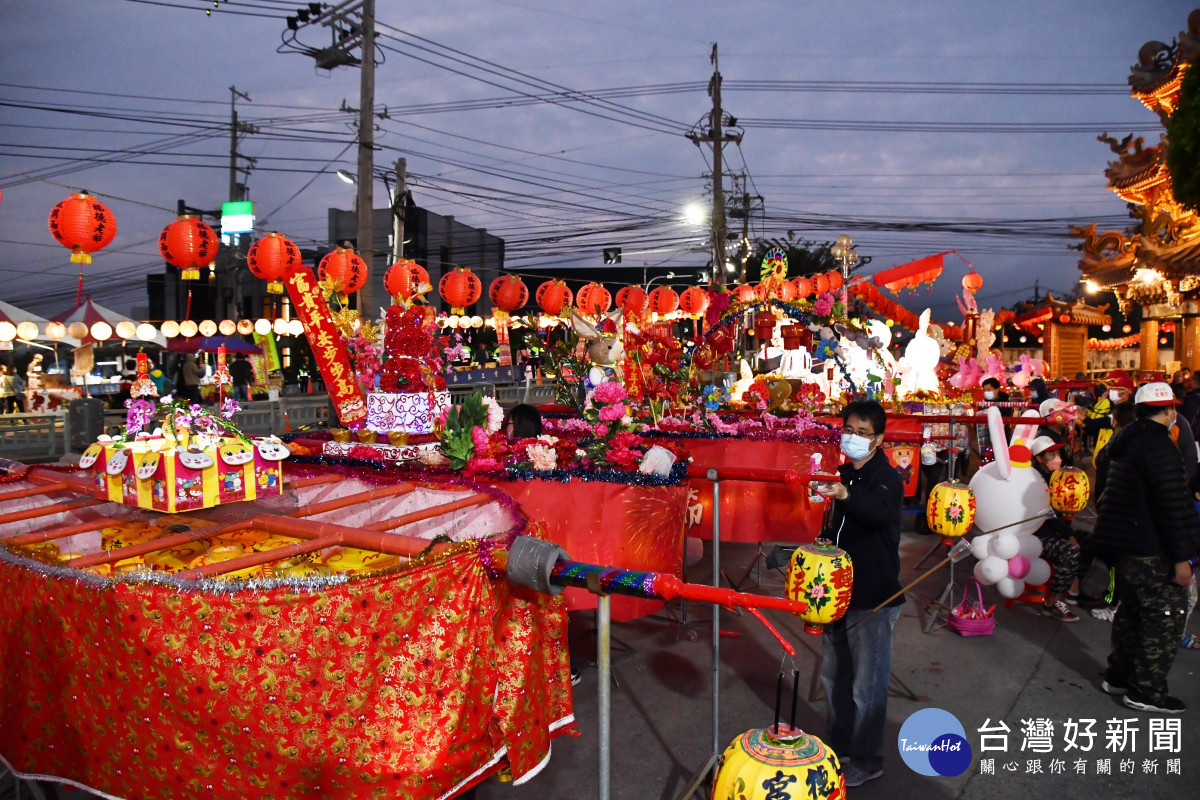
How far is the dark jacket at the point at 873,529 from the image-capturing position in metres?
2.97

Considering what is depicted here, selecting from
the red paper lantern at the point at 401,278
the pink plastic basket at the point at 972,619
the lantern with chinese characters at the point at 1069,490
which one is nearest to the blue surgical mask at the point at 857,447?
the pink plastic basket at the point at 972,619

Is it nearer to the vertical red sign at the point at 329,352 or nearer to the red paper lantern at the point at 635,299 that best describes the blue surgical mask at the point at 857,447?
the vertical red sign at the point at 329,352

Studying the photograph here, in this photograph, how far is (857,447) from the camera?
3025 millimetres

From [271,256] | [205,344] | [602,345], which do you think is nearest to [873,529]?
[602,345]

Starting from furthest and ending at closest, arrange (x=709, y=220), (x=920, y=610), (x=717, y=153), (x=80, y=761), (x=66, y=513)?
(x=709, y=220) → (x=717, y=153) → (x=920, y=610) → (x=66, y=513) → (x=80, y=761)

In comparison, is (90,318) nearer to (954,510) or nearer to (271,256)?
(271,256)

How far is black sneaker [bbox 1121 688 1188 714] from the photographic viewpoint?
147 inches

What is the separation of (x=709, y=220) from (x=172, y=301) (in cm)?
2213

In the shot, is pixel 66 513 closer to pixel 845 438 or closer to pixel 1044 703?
pixel 845 438

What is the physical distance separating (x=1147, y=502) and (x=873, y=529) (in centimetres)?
175

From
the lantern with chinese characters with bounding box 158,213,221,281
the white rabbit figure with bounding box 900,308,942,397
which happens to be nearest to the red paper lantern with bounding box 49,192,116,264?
the lantern with chinese characters with bounding box 158,213,221,281

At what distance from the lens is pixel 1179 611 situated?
3.69 m

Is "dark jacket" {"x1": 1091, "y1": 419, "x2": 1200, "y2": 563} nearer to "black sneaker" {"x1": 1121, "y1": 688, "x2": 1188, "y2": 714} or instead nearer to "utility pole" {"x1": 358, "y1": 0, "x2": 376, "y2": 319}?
"black sneaker" {"x1": 1121, "y1": 688, "x2": 1188, "y2": 714}

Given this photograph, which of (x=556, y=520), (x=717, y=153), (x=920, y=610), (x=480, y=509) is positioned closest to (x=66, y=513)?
(x=480, y=509)
